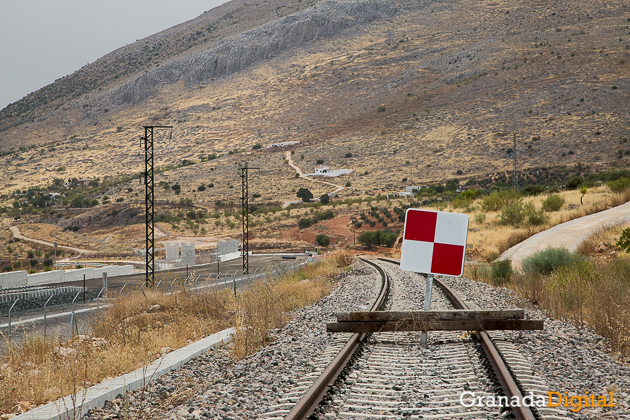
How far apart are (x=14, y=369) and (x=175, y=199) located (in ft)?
271

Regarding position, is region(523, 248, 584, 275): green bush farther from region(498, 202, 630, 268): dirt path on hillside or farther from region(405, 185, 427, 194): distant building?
region(405, 185, 427, 194): distant building

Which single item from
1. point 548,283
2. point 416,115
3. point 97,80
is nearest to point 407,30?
point 416,115

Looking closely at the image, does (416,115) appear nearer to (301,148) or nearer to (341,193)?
(301,148)

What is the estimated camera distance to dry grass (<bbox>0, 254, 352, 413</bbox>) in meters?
6.41

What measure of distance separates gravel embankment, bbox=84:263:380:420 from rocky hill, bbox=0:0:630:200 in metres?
66.7

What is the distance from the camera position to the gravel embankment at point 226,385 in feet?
17.5

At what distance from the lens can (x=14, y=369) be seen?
8.01 meters

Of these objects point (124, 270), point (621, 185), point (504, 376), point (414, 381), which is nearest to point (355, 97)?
point (124, 270)

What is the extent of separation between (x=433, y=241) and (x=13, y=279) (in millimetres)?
32607

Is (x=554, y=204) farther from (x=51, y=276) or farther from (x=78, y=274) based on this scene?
(x=51, y=276)

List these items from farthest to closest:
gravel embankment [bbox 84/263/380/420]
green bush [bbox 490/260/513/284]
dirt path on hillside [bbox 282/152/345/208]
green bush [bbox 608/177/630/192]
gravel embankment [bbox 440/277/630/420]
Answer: dirt path on hillside [bbox 282/152/345/208] → green bush [bbox 608/177/630/192] → green bush [bbox 490/260/513/284] → gravel embankment [bbox 84/263/380/420] → gravel embankment [bbox 440/277/630/420]

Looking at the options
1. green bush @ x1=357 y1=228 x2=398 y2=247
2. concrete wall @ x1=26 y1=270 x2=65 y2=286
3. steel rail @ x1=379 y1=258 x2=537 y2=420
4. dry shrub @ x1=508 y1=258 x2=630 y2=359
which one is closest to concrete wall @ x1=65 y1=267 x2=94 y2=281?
concrete wall @ x1=26 y1=270 x2=65 y2=286

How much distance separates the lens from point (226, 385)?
627 cm

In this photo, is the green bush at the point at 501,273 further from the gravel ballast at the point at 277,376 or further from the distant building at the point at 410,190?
the distant building at the point at 410,190
